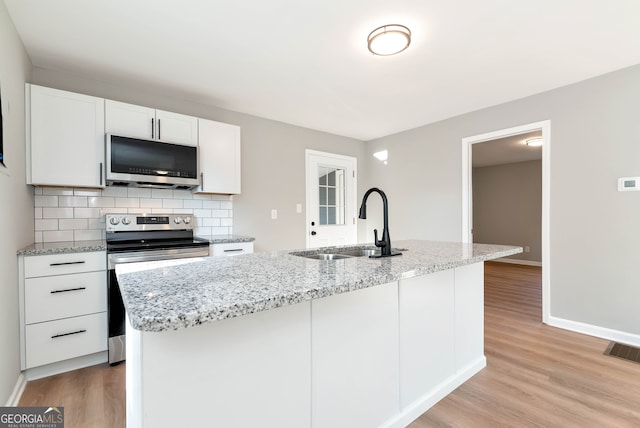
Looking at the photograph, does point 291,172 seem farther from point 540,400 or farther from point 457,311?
point 540,400

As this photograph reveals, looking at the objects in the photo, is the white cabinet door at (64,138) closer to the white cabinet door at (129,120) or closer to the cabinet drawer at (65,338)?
the white cabinet door at (129,120)

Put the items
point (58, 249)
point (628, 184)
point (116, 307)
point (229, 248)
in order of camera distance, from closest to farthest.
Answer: point (58, 249) < point (116, 307) < point (628, 184) < point (229, 248)

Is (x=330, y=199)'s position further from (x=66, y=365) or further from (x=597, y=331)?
(x=66, y=365)

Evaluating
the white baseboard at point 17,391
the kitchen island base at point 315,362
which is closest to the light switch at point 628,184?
the kitchen island base at point 315,362

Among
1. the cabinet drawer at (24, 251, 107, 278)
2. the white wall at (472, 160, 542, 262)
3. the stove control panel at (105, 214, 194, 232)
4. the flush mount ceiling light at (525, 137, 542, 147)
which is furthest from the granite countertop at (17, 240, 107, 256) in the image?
the white wall at (472, 160, 542, 262)

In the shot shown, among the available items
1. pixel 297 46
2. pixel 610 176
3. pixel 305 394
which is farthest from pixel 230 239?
pixel 610 176

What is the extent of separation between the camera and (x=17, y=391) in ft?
6.10

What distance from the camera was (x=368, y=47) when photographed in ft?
6.91

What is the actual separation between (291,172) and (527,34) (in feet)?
8.94

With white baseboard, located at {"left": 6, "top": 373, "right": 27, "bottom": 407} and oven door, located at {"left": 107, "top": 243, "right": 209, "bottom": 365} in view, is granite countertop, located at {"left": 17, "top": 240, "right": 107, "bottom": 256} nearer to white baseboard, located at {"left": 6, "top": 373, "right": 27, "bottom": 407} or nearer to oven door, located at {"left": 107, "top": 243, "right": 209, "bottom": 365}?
oven door, located at {"left": 107, "top": 243, "right": 209, "bottom": 365}

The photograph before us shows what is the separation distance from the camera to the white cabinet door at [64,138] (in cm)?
221

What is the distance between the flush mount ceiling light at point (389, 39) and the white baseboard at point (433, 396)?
2172mm

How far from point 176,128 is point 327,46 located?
160cm

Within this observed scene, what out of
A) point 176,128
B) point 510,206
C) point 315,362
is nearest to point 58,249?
point 176,128
